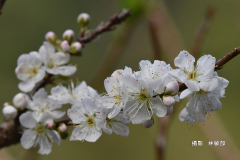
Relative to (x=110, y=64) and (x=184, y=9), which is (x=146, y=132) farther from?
(x=184, y=9)

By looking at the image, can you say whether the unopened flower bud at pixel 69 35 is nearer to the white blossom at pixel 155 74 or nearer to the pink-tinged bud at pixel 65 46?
the pink-tinged bud at pixel 65 46

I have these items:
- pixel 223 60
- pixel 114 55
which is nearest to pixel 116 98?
pixel 223 60

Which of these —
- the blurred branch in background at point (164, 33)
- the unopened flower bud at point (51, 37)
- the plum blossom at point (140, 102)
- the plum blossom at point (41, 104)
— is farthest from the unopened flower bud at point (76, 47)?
the blurred branch in background at point (164, 33)

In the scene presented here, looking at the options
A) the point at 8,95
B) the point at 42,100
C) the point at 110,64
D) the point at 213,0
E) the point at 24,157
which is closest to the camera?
the point at 42,100

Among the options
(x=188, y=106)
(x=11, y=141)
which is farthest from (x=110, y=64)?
(x=188, y=106)

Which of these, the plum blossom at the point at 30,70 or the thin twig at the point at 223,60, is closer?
the thin twig at the point at 223,60

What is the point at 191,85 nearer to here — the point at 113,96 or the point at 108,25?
the point at 113,96

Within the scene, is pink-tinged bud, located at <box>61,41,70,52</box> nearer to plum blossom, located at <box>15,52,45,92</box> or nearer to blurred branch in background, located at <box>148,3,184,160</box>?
plum blossom, located at <box>15,52,45,92</box>
